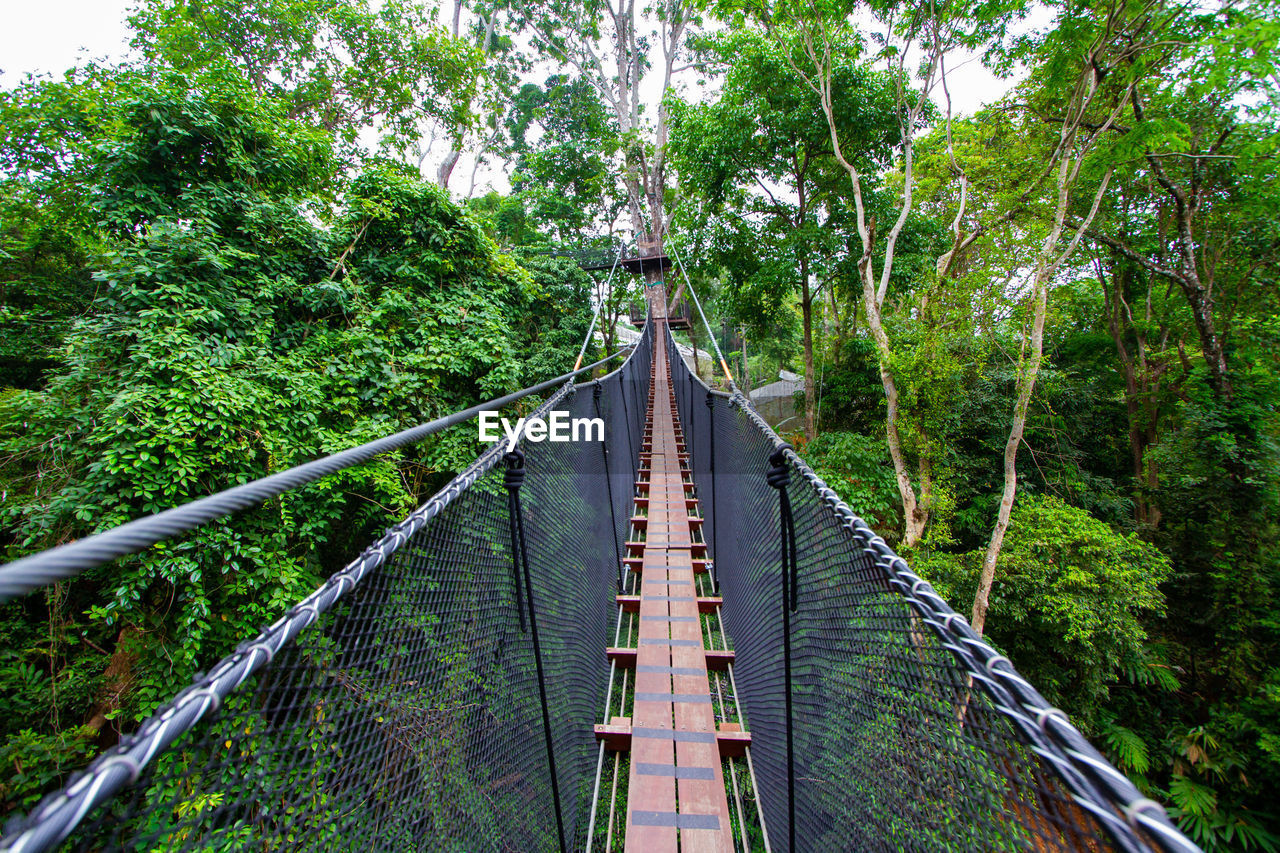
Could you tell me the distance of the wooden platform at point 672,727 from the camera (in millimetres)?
1264

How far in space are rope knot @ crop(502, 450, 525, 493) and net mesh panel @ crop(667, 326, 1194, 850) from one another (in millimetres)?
672

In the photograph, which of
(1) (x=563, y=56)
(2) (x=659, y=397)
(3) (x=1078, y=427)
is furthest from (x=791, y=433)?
(1) (x=563, y=56)

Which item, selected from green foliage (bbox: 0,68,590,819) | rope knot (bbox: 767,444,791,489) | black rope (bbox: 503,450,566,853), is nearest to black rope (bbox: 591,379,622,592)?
black rope (bbox: 503,450,566,853)

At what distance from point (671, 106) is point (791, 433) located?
623 centimetres

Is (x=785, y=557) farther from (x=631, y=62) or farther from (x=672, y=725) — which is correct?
(x=631, y=62)

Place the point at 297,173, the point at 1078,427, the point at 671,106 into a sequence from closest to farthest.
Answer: the point at 297,173, the point at 1078,427, the point at 671,106

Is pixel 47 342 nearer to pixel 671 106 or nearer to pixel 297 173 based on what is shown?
pixel 297 173

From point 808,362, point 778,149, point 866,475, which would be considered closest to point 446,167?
point 778,149

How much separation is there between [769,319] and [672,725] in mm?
7536

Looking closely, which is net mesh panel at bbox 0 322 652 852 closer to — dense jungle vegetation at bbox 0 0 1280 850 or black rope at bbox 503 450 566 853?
black rope at bbox 503 450 566 853

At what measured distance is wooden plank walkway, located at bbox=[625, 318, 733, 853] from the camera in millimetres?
1263

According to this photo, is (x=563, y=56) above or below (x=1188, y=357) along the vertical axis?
above

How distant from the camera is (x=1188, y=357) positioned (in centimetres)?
596

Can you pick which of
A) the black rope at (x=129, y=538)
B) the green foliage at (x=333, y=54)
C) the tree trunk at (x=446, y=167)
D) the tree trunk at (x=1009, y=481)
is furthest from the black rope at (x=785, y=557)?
the tree trunk at (x=446, y=167)
